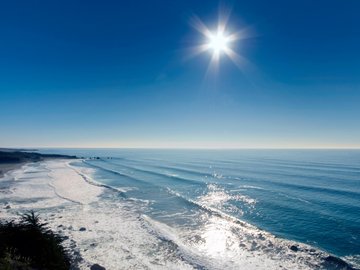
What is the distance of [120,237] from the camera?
28.1 metres

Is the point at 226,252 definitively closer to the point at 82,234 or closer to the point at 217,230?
the point at 217,230

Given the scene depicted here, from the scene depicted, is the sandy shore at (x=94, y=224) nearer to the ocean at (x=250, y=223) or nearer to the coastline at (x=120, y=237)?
the coastline at (x=120, y=237)

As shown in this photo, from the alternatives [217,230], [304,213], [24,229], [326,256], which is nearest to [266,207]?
[304,213]

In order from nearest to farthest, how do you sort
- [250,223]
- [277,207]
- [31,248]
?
1. [31,248]
2. [250,223]
3. [277,207]

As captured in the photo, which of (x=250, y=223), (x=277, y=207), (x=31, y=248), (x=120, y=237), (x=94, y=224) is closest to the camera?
(x=31, y=248)

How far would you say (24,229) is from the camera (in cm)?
1923

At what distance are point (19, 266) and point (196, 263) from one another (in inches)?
495

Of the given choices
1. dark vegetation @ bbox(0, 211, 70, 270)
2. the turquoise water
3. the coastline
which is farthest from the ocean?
dark vegetation @ bbox(0, 211, 70, 270)

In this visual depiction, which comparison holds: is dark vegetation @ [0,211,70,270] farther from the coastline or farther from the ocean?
the ocean

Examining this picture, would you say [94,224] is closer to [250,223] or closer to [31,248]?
[31,248]

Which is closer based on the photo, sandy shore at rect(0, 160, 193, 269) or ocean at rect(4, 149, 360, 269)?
sandy shore at rect(0, 160, 193, 269)

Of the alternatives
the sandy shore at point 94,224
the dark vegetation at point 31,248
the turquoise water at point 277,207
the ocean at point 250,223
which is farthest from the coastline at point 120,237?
the dark vegetation at point 31,248

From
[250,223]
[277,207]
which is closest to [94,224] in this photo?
[250,223]

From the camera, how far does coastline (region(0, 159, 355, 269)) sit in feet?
73.3
